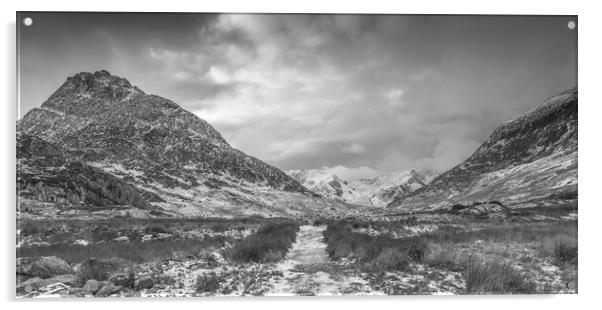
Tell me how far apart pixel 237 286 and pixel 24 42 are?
10.8m

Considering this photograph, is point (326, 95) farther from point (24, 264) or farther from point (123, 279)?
point (24, 264)

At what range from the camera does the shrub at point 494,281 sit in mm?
8453

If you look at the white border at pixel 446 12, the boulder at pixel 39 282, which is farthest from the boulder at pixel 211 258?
the boulder at pixel 39 282

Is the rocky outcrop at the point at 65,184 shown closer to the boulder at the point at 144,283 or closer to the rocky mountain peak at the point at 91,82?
the rocky mountain peak at the point at 91,82

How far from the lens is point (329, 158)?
15.4m

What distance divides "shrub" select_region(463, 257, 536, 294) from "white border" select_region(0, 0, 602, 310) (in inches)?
49.3

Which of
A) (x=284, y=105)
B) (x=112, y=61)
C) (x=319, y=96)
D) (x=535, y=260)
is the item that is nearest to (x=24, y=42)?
(x=112, y=61)

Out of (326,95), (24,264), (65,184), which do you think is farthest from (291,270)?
(65,184)

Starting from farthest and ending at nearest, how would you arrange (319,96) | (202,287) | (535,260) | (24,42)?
(319,96) < (24,42) < (535,260) < (202,287)

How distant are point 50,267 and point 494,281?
1102 centimetres

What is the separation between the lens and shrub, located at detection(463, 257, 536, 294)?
845cm

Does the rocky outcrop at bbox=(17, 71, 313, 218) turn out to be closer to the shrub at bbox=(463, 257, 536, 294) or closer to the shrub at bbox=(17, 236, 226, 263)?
the shrub at bbox=(17, 236, 226, 263)

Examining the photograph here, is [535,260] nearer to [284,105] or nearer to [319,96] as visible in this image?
[319,96]
